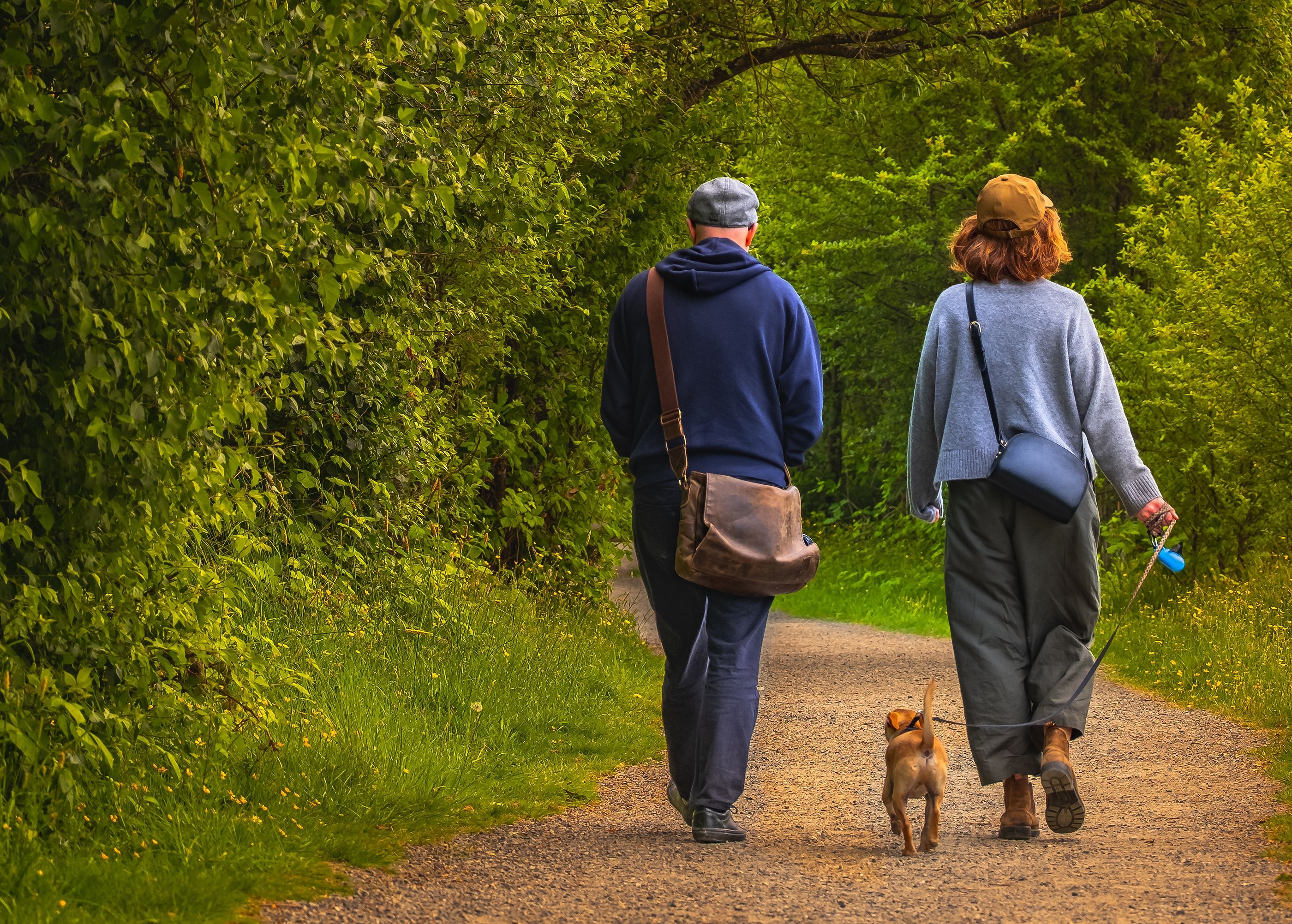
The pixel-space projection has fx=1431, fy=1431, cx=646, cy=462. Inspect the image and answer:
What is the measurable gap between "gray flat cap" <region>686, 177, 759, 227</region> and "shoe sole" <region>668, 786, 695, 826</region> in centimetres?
195

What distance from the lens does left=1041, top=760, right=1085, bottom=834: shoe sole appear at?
180 inches

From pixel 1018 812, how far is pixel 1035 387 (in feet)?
4.67

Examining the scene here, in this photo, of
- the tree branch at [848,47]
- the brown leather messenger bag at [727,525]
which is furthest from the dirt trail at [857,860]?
the tree branch at [848,47]

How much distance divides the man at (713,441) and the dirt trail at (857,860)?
1.10 ft

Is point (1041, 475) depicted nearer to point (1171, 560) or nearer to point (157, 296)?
point (1171, 560)

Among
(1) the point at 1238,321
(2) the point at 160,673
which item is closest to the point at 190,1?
(2) the point at 160,673

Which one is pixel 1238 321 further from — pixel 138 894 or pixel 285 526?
pixel 138 894

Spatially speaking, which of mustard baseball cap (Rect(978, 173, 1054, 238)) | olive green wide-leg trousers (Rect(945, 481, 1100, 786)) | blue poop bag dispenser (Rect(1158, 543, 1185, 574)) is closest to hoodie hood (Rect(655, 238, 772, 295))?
mustard baseball cap (Rect(978, 173, 1054, 238))

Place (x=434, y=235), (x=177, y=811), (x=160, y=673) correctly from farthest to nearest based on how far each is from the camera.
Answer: (x=434, y=235)
(x=160, y=673)
(x=177, y=811)

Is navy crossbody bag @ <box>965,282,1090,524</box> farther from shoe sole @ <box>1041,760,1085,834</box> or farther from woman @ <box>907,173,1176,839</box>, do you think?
shoe sole @ <box>1041,760,1085,834</box>

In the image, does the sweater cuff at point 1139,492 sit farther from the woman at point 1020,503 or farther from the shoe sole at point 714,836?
the shoe sole at point 714,836

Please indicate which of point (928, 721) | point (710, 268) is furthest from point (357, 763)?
point (710, 268)

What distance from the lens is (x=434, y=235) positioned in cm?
668

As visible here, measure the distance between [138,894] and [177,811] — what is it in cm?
58
